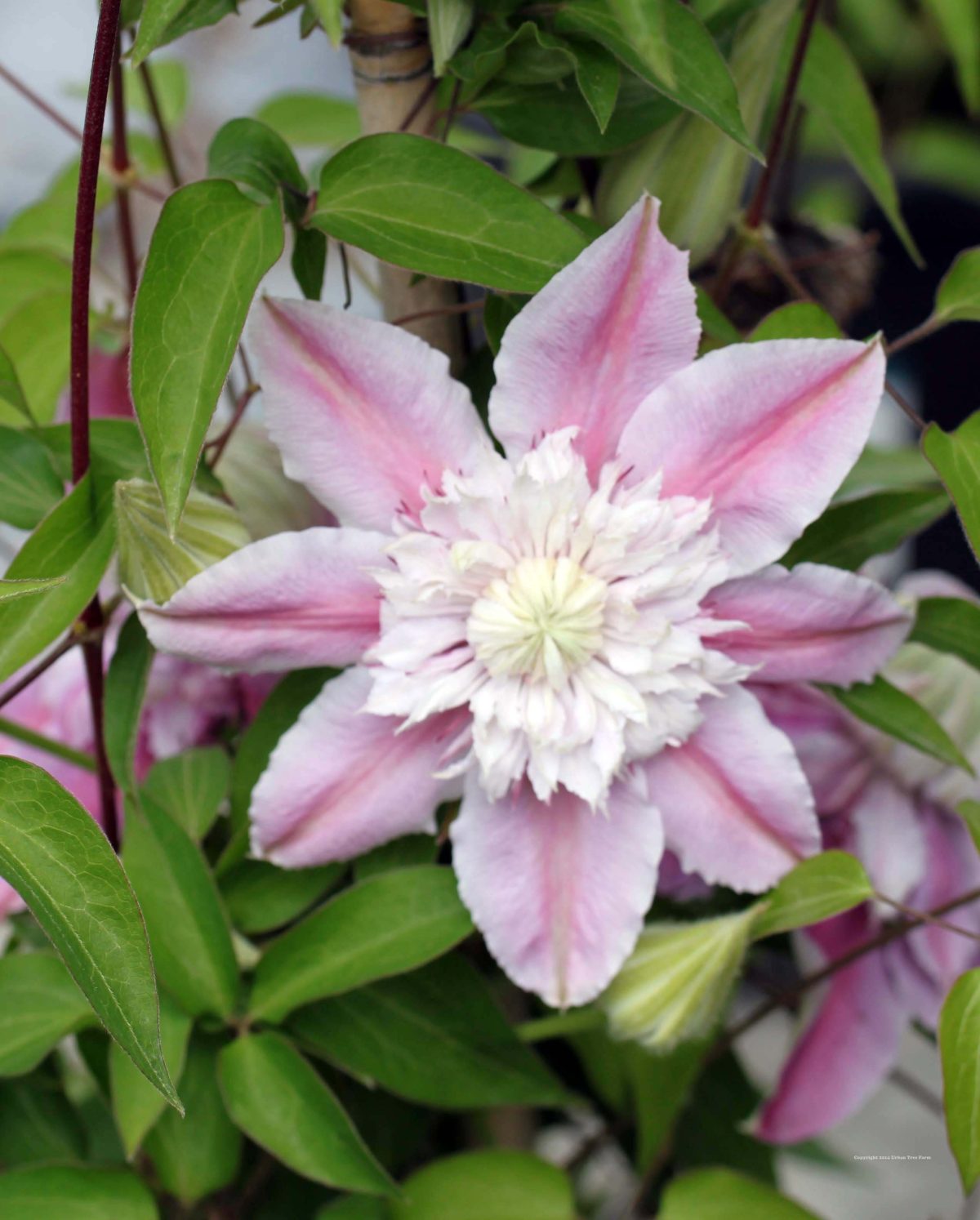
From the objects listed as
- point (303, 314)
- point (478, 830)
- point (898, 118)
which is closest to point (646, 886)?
point (478, 830)

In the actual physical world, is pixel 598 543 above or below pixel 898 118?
above

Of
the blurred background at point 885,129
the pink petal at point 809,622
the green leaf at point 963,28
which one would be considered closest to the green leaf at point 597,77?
the pink petal at point 809,622

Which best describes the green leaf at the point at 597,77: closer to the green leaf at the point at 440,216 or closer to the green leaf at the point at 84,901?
the green leaf at the point at 440,216

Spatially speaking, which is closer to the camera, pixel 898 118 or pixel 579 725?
pixel 579 725

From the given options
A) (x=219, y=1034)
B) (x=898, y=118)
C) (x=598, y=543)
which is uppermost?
(x=598, y=543)

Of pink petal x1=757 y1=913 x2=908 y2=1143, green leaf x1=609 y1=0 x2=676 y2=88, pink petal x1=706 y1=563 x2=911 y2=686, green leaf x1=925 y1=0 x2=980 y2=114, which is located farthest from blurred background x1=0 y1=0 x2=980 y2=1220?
green leaf x1=609 y1=0 x2=676 y2=88

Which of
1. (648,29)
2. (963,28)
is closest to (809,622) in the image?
(648,29)

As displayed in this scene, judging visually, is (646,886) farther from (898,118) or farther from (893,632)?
(898,118)
